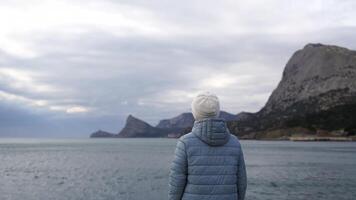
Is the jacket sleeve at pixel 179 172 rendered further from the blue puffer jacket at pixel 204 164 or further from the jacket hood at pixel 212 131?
the jacket hood at pixel 212 131

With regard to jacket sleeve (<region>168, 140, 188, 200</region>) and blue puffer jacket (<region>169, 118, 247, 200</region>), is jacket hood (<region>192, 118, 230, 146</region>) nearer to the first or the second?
blue puffer jacket (<region>169, 118, 247, 200</region>)

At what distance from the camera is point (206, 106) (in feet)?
22.5

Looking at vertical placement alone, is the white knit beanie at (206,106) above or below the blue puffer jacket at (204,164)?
above

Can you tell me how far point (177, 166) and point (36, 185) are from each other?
50.2m

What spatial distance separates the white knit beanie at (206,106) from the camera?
6.87 metres

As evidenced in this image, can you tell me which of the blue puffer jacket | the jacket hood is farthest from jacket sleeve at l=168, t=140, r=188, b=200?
the jacket hood

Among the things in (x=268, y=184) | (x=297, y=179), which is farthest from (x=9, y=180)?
(x=297, y=179)

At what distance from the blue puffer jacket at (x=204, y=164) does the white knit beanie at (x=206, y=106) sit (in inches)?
5.6

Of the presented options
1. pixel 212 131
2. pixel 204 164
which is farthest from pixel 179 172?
pixel 212 131

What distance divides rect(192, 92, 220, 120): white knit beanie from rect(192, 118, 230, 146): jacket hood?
146 millimetres

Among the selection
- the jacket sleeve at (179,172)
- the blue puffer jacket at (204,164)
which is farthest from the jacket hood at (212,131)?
the jacket sleeve at (179,172)

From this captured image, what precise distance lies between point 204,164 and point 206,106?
0.76m

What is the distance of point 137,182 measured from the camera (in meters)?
55.1

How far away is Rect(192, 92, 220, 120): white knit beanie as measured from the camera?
6.87 meters
